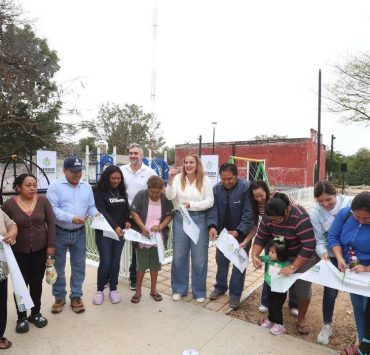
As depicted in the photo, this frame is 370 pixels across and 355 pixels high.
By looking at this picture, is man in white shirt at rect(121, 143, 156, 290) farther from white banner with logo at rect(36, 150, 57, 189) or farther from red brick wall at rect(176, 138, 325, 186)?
red brick wall at rect(176, 138, 325, 186)

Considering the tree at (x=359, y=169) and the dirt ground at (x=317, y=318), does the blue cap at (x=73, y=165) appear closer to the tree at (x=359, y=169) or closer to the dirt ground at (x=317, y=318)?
the dirt ground at (x=317, y=318)

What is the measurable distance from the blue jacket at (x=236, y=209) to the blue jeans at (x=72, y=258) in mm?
1496

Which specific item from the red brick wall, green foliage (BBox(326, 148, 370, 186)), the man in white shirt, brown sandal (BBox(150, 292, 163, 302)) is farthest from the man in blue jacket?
green foliage (BBox(326, 148, 370, 186))

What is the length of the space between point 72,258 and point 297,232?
2.45 meters

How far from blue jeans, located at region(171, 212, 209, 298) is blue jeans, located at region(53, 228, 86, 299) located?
109 centimetres

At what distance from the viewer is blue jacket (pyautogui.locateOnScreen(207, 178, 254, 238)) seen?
3.60 meters

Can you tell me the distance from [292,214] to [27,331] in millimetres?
2793

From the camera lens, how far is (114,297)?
3.82 meters

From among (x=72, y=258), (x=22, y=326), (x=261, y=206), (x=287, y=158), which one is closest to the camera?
(x=22, y=326)

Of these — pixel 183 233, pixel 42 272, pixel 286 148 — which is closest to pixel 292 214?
pixel 183 233

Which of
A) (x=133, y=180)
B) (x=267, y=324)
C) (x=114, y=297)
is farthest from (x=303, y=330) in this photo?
(x=133, y=180)

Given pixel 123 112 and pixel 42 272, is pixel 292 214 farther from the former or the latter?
pixel 123 112

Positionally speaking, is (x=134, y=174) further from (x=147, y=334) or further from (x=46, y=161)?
(x=46, y=161)

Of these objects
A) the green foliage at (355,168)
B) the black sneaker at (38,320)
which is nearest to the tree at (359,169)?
the green foliage at (355,168)
